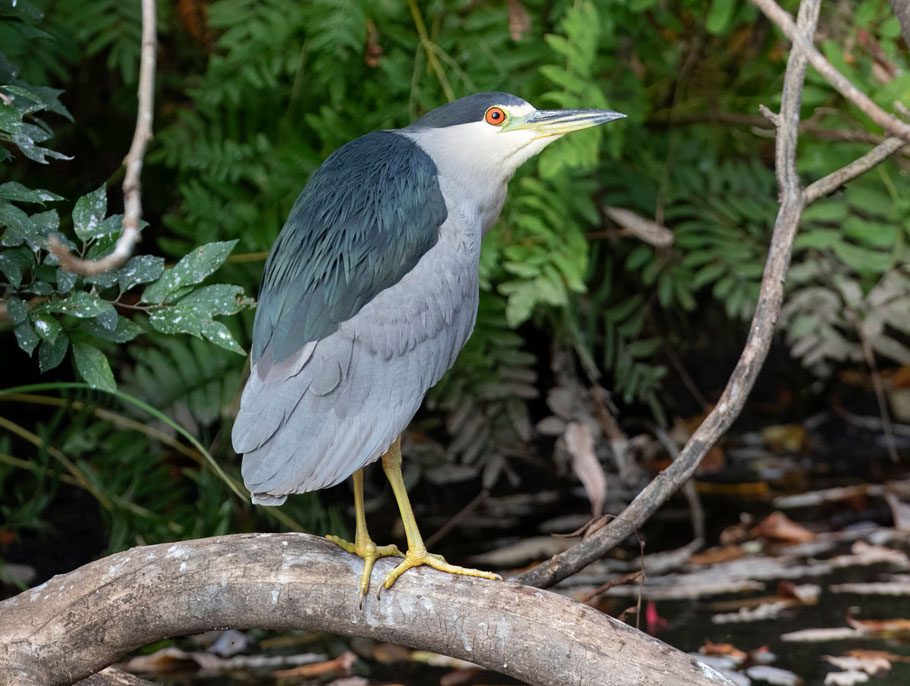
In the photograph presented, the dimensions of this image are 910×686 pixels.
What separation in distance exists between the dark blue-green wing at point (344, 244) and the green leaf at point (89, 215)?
424 mm

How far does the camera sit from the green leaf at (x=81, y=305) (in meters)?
2.19

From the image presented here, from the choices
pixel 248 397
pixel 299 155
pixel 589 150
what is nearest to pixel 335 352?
pixel 248 397

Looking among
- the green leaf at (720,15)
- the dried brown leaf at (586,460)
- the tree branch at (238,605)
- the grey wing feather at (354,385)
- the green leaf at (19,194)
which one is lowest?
the dried brown leaf at (586,460)

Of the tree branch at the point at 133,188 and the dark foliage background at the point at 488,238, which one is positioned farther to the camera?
the dark foliage background at the point at 488,238

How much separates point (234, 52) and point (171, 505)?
1510mm

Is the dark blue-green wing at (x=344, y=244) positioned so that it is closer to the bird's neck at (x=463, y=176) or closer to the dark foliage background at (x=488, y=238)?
the bird's neck at (x=463, y=176)

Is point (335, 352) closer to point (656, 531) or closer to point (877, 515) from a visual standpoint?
point (656, 531)

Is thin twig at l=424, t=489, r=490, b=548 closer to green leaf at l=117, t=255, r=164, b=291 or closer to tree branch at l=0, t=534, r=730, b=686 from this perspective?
tree branch at l=0, t=534, r=730, b=686

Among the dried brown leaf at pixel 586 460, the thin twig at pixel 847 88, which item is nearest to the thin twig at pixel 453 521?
the dried brown leaf at pixel 586 460

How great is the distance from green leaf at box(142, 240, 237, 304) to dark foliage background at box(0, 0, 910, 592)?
1.17 metres

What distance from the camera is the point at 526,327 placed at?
4887mm

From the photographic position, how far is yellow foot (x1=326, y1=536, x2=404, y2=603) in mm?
2209

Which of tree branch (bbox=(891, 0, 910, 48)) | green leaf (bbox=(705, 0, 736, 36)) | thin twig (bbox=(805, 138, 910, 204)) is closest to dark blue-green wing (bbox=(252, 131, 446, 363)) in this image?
thin twig (bbox=(805, 138, 910, 204))

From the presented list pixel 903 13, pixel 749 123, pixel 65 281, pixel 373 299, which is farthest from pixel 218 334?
pixel 749 123
